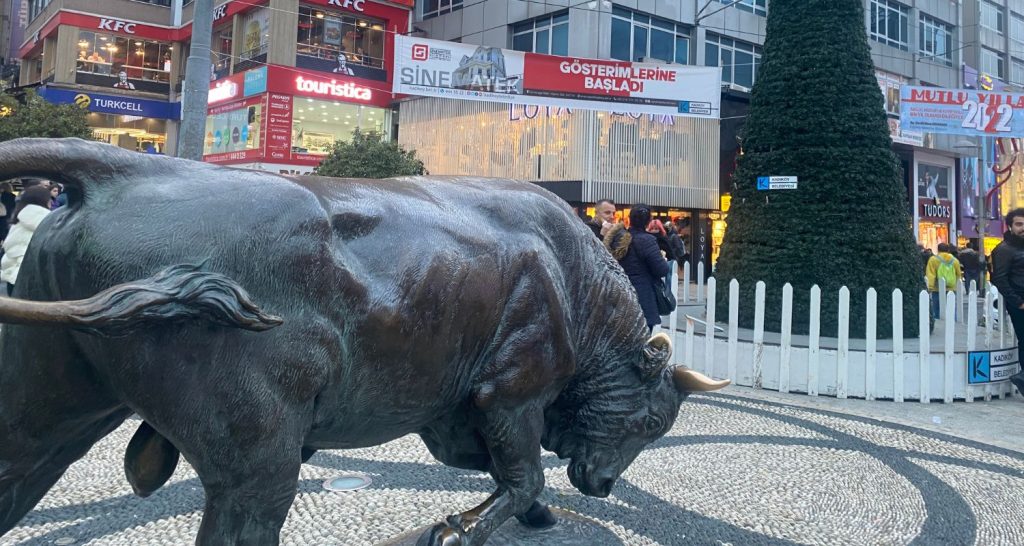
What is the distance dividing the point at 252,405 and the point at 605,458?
54.8 inches

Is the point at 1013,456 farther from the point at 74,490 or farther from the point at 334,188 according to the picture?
the point at 74,490

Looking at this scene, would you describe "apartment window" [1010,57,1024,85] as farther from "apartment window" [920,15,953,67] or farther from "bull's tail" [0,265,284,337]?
"bull's tail" [0,265,284,337]

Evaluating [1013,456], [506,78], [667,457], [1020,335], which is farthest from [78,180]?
[506,78]

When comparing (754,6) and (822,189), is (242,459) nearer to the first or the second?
(822,189)

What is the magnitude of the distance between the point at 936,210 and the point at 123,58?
118 ft

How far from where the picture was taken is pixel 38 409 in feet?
6.21

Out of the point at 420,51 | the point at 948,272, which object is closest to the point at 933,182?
the point at 948,272

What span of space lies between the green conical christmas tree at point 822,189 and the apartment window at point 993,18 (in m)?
32.8

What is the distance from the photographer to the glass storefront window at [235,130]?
2695cm

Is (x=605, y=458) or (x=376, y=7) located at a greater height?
(x=376, y=7)

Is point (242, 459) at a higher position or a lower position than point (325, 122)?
lower

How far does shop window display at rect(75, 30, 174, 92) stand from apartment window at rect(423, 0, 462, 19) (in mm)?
13288

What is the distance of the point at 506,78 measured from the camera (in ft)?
49.9

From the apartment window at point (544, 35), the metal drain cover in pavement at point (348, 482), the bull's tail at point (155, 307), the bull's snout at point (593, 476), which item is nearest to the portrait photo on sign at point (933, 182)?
the apartment window at point (544, 35)
